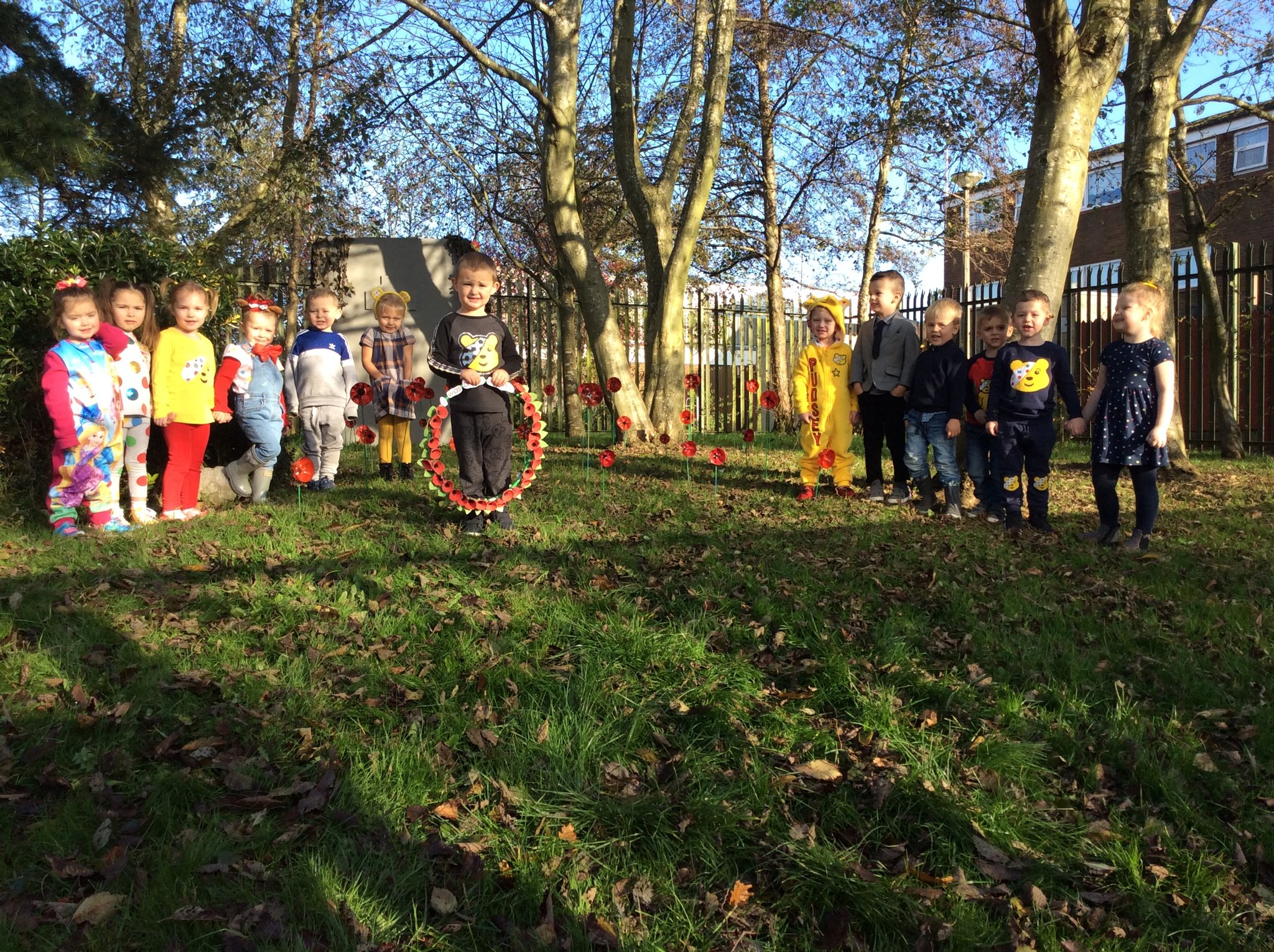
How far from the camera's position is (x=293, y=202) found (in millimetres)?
14180

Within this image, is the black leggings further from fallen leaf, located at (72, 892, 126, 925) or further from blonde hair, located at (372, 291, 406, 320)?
blonde hair, located at (372, 291, 406, 320)

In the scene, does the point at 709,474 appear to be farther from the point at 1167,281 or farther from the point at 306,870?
the point at 306,870

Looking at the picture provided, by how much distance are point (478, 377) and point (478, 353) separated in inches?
9.4

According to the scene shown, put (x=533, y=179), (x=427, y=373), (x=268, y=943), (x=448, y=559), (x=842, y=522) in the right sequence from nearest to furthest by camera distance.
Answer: (x=268, y=943) → (x=448, y=559) → (x=842, y=522) → (x=427, y=373) → (x=533, y=179)

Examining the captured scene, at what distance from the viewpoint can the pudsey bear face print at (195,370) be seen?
6359 millimetres

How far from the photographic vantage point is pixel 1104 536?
589 cm

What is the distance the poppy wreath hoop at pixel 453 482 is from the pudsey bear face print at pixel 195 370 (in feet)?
5.95

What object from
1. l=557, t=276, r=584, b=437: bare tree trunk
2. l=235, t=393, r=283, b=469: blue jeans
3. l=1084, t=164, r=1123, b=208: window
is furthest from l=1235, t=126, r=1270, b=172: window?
l=235, t=393, r=283, b=469: blue jeans

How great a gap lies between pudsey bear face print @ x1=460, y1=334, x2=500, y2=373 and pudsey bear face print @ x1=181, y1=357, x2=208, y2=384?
223 cm

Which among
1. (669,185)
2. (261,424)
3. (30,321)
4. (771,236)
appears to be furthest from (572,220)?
(771,236)

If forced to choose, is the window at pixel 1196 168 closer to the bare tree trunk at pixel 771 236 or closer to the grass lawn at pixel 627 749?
the bare tree trunk at pixel 771 236

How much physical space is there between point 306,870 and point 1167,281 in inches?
375

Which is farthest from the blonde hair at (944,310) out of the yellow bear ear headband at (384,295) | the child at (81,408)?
the child at (81,408)

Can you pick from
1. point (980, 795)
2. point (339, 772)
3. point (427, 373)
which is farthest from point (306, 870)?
point (427, 373)
